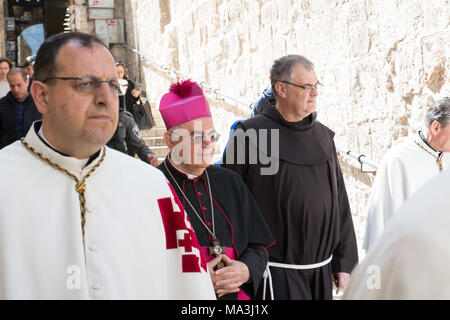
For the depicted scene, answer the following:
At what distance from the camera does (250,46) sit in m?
7.91

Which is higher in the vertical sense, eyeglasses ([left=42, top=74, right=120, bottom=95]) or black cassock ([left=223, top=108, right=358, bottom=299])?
eyeglasses ([left=42, top=74, right=120, bottom=95])

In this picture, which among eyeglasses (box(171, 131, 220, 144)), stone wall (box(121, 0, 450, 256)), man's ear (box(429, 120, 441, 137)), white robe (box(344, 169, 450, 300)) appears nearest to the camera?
white robe (box(344, 169, 450, 300))

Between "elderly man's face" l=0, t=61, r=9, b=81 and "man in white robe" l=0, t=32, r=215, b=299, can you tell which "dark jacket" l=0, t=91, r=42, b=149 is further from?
"man in white robe" l=0, t=32, r=215, b=299

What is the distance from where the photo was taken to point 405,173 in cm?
399

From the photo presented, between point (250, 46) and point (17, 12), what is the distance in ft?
45.5

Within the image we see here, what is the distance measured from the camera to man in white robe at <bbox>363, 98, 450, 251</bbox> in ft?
13.0

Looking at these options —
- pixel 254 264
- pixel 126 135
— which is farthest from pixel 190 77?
pixel 254 264

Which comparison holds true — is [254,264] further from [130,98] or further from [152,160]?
[130,98]

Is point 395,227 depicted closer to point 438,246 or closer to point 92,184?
point 438,246

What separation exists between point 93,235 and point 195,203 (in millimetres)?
947

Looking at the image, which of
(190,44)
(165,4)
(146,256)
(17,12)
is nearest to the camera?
(146,256)

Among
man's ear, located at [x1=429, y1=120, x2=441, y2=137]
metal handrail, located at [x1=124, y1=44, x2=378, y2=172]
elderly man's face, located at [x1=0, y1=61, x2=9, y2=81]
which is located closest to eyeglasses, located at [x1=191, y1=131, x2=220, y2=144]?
man's ear, located at [x1=429, y1=120, x2=441, y2=137]

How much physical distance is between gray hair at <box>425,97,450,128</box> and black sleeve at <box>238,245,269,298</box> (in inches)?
62.5
